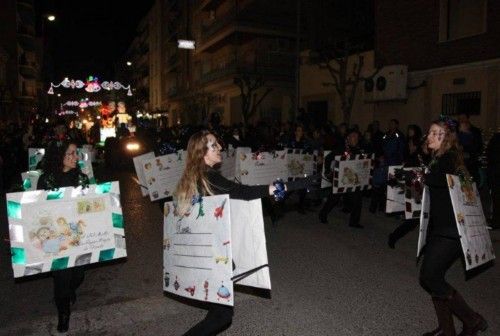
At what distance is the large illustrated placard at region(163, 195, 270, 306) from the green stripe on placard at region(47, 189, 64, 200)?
117 centimetres

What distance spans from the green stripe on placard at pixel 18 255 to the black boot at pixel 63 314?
56cm

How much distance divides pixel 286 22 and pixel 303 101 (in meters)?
8.58

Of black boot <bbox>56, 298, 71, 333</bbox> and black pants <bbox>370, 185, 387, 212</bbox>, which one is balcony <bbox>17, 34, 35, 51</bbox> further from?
black boot <bbox>56, 298, 71, 333</bbox>

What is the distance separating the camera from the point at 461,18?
1639 centimetres

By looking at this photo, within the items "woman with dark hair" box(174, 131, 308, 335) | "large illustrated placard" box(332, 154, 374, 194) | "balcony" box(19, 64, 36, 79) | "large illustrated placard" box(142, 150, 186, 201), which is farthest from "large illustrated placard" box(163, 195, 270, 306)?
"balcony" box(19, 64, 36, 79)

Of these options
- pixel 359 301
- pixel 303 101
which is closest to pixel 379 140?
pixel 359 301

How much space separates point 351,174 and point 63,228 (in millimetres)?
6339

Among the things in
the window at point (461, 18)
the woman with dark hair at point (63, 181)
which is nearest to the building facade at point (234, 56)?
the window at point (461, 18)

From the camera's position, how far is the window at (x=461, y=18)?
51.9 ft

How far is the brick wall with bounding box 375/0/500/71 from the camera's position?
49.8 ft

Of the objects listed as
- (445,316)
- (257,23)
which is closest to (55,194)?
(445,316)

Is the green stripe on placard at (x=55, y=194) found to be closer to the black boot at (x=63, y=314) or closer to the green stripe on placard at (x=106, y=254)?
the green stripe on placard at (x=106, y=254)

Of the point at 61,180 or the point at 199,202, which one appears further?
the point at 61,180

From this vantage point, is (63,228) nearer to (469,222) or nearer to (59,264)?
(59,264)
